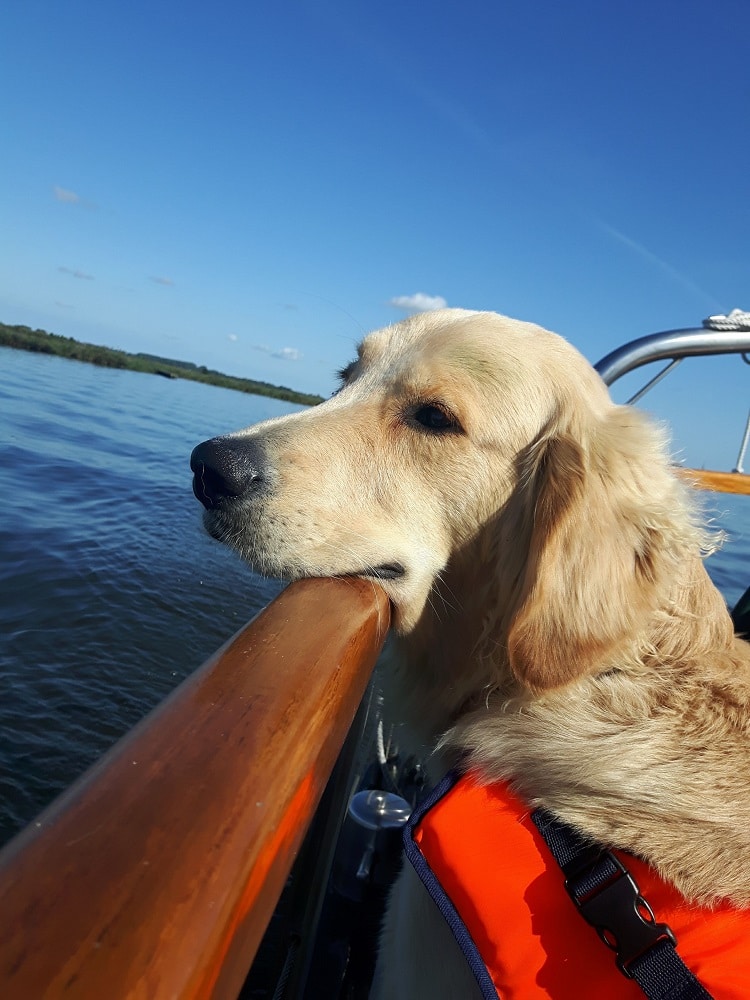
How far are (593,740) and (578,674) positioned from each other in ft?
0.65

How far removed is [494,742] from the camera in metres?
2.05

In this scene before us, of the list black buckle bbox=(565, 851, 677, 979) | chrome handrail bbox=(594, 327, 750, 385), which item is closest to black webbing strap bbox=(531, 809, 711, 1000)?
black buckle bbox=(565, 851, 677, 979)

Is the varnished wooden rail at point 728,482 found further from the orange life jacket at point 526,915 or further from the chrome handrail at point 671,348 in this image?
the orange life jacket at point 526,915

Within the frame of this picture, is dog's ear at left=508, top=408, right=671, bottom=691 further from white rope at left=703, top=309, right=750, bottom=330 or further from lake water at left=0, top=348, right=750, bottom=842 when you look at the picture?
white rope at left=703, top=309, right=750, bottom=330

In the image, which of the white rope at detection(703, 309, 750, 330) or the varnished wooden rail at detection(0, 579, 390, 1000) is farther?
the white rope at detection(703, 309, 750, 330)

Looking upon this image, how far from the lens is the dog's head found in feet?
6.84

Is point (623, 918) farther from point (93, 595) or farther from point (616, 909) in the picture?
point (93, 595)

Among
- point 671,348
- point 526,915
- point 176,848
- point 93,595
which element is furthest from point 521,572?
point 93,595

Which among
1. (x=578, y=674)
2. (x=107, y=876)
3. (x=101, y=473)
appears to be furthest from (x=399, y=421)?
(x=101, y=473)

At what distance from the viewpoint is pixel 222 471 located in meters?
2.27

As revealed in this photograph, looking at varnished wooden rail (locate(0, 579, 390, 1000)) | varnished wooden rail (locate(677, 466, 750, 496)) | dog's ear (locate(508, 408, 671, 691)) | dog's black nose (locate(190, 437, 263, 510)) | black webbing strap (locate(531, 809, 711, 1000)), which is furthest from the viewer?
varnished wooden rail (locate(677, 466, 750, 496))

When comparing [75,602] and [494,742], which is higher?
[494,742]

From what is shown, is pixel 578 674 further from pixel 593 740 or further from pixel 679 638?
pixel 679 638

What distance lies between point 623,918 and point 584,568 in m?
0.97
